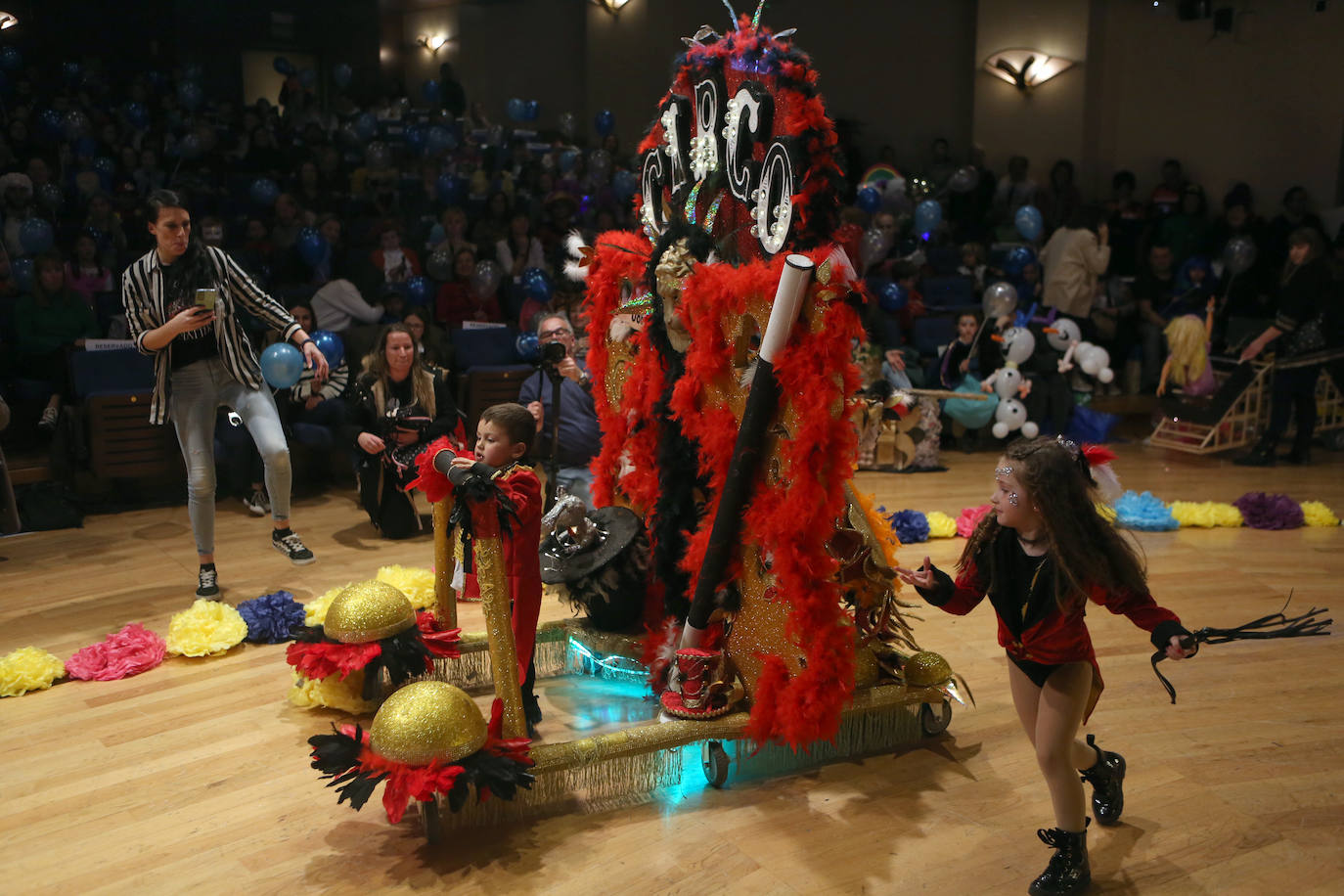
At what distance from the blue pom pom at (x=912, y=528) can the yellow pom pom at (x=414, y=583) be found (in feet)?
8.06

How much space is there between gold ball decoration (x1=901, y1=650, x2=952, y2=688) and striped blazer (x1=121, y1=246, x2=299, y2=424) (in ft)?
9.60

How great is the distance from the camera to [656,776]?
3389mm

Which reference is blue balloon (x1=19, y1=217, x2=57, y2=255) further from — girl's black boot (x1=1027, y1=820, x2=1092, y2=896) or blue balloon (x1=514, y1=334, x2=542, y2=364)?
girl's black boot (x1=1027, y1=820, x2=1092, y2=896)

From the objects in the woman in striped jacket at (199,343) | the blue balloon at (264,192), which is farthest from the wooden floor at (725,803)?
the blue balloon at (264,192)

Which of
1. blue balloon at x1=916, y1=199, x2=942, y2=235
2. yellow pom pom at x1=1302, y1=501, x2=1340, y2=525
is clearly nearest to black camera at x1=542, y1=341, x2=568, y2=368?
yellow pom pom at x1=1302, y1=501, x2=1340, y2=525

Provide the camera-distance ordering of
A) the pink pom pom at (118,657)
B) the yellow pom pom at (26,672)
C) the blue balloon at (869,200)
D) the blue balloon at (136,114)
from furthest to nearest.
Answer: the blue balloon at (136,114) → the blue balloon at (869,200) → the pink pom pom at (118,657) → the yellow pom pom at (26,672)

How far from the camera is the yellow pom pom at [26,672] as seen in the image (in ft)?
13.3

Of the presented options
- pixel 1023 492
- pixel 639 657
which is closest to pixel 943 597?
pixel 1023 492

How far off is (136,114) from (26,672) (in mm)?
7157

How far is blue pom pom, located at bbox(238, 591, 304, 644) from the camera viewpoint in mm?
4500

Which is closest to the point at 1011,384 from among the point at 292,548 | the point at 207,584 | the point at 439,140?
the point at 292,548

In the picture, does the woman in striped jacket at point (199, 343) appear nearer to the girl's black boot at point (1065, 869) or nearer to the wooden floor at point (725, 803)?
the wooden floor at point (725, 803)

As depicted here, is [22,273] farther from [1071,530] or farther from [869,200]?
[1071,530]

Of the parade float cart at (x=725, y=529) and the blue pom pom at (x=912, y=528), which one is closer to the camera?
the parade float cart at (x=725, y=529)
